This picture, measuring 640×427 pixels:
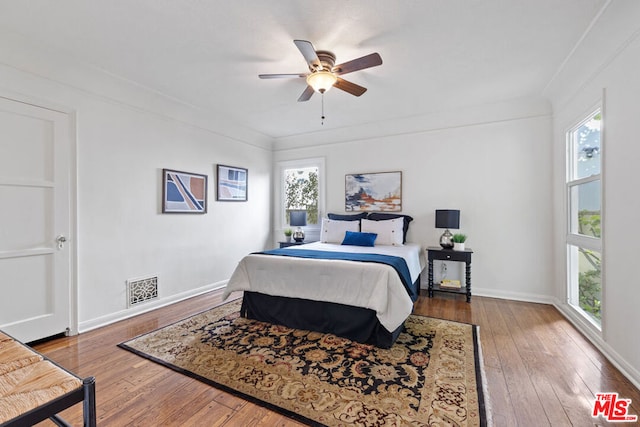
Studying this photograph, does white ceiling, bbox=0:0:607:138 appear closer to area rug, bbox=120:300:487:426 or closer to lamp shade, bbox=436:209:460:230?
lamp shade, bbox=436:209:460:230

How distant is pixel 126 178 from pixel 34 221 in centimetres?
Answer: 93

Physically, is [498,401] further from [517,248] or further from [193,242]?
[193,242]

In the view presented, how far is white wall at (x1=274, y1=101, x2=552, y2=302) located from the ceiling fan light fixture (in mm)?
2360

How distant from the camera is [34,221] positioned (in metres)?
2.66

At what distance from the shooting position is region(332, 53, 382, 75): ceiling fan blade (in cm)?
232

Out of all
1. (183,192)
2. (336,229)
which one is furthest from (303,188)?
(183,192)

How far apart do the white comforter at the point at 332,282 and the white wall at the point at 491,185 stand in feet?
4.95

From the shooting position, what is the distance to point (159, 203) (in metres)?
3.72

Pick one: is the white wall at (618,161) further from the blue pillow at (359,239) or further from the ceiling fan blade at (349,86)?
the blue pillow at (359,239)

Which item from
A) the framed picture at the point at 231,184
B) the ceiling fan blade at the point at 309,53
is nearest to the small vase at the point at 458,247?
the ceiling fan blade at the point at 309,53

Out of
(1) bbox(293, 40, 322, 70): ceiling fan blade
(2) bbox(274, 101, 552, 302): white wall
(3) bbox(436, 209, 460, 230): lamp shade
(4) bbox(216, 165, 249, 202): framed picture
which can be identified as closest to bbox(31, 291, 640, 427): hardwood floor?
(2) bbox(274, 101, 552, 302): white wall

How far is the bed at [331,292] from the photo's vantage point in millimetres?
2553

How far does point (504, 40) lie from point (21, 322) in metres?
4.93

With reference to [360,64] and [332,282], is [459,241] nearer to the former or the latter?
[332,282]
